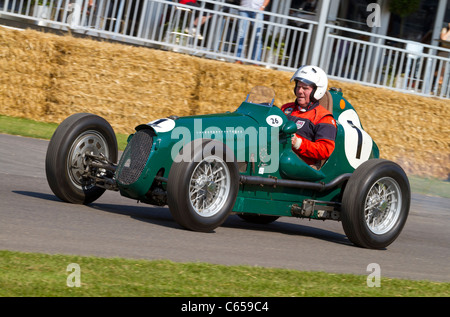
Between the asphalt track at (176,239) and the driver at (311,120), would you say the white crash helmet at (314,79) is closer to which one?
the driver at (311,120)

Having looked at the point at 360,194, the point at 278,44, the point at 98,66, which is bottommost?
the point at 360,194

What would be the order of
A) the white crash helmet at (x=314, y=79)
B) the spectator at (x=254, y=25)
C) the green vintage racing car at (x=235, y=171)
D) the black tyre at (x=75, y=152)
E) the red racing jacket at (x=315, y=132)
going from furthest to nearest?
1. the spectator at (x=254, y=25)
2. the white crash helmet at (x=314, y=79)
3. the red racing jacket at (x=315, y=132)
4. the black tyre at (x=75, y=152)
5. the green vintage racing car at (x=235, y=171)

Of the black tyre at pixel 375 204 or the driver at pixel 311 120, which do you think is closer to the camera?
the black tyre at pixel 375 204

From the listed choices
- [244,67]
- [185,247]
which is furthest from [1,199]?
[244,67]

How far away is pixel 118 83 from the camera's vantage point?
14102 mm

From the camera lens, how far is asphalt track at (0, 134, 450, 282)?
228 inches

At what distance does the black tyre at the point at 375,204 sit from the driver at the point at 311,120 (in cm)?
41

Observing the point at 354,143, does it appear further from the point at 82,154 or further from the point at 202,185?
the point at 82,154

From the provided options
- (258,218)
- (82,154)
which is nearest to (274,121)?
(258,218)

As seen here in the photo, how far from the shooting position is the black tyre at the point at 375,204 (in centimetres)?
739

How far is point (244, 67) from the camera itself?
14.7 metres

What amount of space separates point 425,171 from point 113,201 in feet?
28.9

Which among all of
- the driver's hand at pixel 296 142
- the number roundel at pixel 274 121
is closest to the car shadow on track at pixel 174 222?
the driver's hand at pixel 296 142
